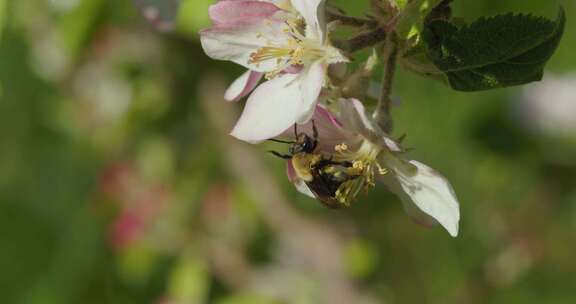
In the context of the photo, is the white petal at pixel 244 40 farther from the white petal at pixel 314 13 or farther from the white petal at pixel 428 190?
the white petal at pixel 428 190

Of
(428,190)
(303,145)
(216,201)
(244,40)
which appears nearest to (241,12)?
(244,40)

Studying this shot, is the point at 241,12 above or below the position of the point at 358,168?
above

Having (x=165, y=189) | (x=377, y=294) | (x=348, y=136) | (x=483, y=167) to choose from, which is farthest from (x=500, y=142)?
(x=348, y=136)

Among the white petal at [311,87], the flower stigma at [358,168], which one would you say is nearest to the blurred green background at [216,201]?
the flower stigma at [358,168]

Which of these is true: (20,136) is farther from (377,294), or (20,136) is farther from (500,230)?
(500,230)

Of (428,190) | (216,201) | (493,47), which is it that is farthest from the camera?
(216,201)

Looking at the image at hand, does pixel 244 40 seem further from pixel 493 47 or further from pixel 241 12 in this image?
pixel 493 47

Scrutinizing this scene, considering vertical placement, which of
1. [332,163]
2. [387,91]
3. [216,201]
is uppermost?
[387,91]

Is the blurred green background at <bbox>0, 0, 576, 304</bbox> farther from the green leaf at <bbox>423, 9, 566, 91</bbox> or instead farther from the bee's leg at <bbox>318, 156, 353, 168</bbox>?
the green leaf at <bbox>423, 9, 566, 91</bbox>
